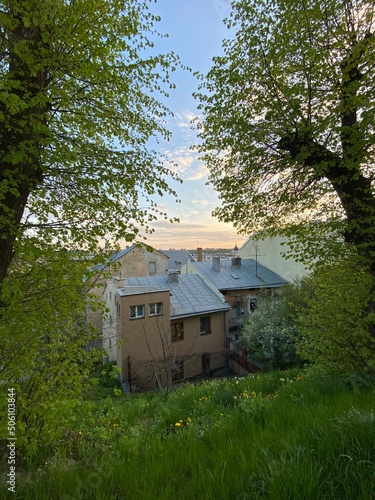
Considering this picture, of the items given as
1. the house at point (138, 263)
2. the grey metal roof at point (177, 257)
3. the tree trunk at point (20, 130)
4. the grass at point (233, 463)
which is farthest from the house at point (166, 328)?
the grey metal roof at point (177, 257)

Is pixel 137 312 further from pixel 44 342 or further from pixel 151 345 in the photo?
pixel 44 342

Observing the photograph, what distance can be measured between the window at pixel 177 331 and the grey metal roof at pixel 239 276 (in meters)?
4.71

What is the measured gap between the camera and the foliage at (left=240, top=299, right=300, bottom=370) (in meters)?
12.9

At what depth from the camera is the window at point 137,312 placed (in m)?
14.2

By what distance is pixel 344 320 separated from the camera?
4.88 metres

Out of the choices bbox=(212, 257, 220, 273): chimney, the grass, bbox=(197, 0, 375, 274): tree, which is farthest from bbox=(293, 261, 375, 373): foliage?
bbox=(212, 257, 220, 273): chimney

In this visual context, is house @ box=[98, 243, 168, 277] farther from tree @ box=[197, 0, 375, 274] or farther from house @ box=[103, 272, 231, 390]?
tree @ box=[197, 0, 375, 274]

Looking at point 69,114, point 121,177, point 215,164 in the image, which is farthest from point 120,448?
point 215,164

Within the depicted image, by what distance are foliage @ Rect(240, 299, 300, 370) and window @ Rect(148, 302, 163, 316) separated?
5.33 metres

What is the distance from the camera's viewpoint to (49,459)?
258 cm

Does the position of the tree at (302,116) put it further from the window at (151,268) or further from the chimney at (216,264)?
the window at (151,268)

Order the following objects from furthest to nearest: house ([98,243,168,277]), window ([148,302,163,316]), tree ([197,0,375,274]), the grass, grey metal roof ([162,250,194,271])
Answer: grey metal roof ([162,250,194,271]), house ([98,243,168,277]), window ([148,302,163,316]), tree ([197,0,375,274]), the grass

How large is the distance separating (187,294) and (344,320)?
43.9 feet

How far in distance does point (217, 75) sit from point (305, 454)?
616 centimetres
